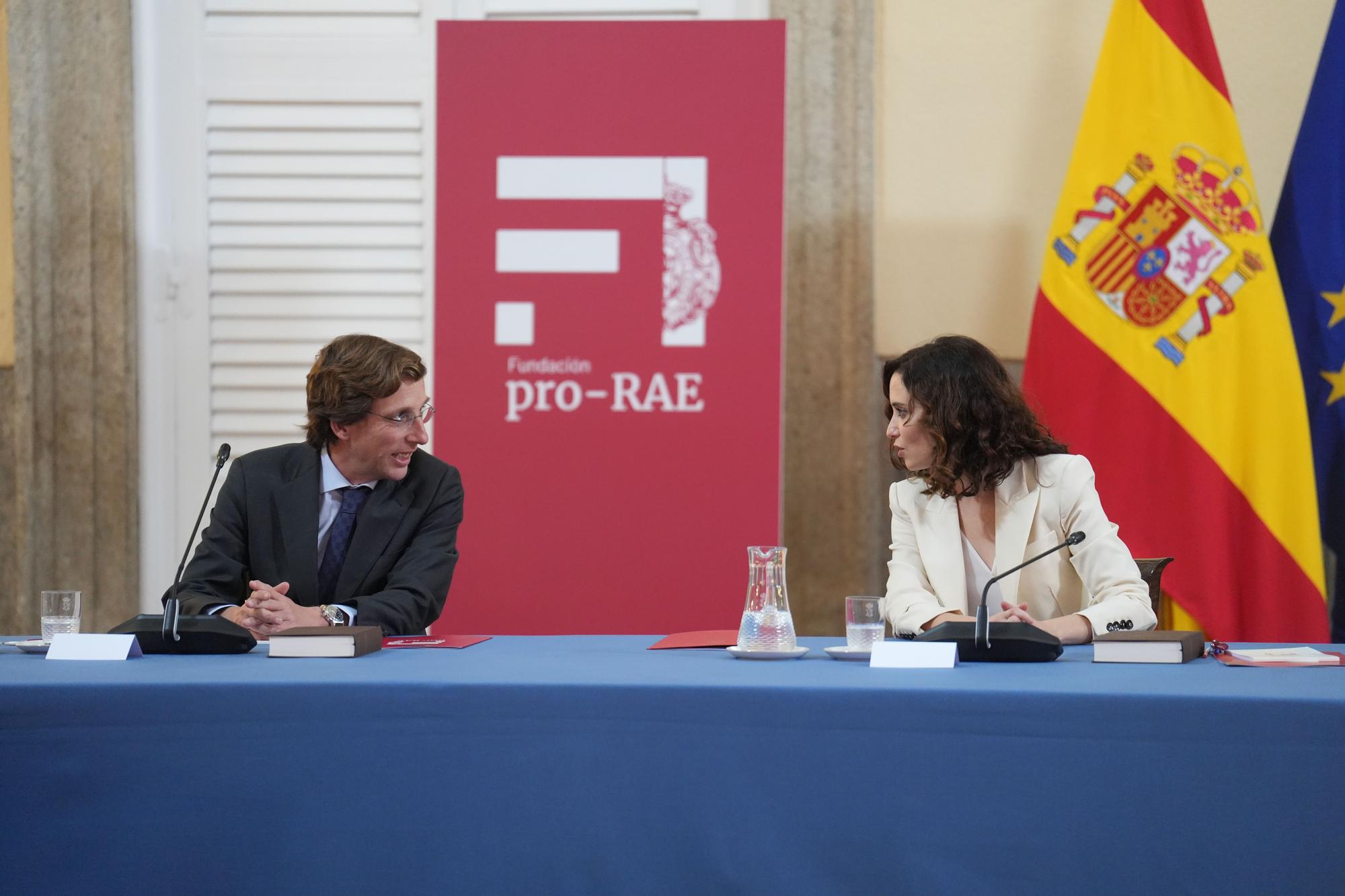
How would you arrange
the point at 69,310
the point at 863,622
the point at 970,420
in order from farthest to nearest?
1. the point at 69,310
2. the point at 970,420
3. the point at 863,622

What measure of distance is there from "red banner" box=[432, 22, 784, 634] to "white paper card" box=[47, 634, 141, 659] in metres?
1.54

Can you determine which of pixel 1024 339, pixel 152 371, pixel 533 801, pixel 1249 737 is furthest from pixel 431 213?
pixel 1249 737

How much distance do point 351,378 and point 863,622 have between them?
1.28 m

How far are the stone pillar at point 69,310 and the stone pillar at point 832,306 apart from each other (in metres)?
2.20

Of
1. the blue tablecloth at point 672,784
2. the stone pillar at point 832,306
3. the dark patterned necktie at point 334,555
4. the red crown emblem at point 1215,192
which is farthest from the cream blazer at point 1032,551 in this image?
the stone pillar at point 832,306

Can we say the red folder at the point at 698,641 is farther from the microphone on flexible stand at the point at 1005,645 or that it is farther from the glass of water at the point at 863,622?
the microphone on flexible stand at the point at 1005,645

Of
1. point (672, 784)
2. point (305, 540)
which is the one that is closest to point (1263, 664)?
point (672, 784)

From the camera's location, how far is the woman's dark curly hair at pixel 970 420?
2.49 metres

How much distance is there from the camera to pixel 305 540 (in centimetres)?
260

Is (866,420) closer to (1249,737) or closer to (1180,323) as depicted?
(1180,323)

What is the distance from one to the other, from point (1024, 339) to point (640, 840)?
2827 millimetres

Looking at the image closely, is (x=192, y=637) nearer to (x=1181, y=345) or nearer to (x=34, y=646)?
(x=34, y=646)

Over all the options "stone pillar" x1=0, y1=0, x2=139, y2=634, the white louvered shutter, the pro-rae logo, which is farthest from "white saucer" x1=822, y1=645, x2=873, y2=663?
"stone pillar" x1=0, y1=0, x2=139, y2=634

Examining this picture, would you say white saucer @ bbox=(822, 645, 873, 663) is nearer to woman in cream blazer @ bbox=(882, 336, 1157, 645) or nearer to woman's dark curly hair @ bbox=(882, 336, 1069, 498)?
woman in cream blazer @ bbox=(882, 336, 1157, 645)
